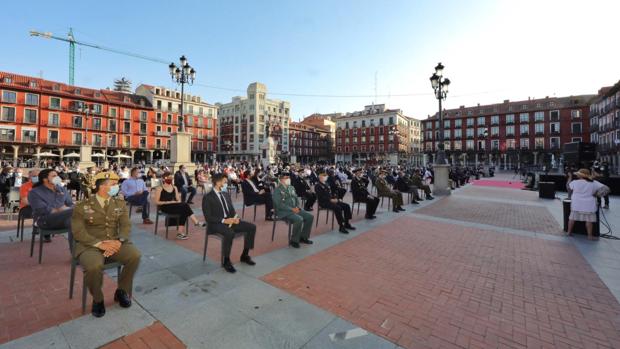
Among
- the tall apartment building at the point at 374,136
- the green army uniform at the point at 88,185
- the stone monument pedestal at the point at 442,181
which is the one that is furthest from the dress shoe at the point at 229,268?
the tall apartment building at the point at 374,136

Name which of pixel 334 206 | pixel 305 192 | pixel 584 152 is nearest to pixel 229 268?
pixel 334 206

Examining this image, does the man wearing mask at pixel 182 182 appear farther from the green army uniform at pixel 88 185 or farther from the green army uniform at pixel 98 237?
the green army uniform at pixel 98 237

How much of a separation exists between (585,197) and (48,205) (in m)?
10.6

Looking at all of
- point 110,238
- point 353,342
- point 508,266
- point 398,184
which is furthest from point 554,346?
point 398,184

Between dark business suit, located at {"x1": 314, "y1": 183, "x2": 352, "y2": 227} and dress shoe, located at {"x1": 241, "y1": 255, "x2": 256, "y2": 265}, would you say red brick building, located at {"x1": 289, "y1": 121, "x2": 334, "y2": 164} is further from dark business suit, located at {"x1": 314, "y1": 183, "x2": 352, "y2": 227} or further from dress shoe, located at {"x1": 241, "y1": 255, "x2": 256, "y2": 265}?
dress shoe, located at {"x1": 241, "y1": 255, "x2": 256, "y2": 265}

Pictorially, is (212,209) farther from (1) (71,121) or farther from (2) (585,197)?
(1) (71,121)

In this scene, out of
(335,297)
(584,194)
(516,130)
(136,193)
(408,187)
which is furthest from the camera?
(516,130)

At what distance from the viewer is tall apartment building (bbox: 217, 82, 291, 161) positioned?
2756 inches

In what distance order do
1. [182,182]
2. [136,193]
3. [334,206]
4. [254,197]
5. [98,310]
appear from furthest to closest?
[182,182] → [254,197] → [136,193] → [334,206] → [98,310]

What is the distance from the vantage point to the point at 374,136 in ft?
257

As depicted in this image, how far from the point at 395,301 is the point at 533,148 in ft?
246

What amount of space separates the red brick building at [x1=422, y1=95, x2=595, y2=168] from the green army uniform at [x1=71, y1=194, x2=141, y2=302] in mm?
67778

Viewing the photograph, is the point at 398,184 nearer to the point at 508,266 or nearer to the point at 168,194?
the point at 508,266

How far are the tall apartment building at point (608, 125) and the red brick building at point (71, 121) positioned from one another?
69995 mm
